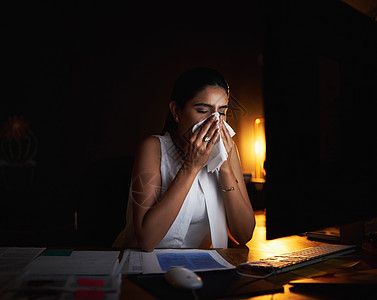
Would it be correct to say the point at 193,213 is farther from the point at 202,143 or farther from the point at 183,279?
the point at 183,279

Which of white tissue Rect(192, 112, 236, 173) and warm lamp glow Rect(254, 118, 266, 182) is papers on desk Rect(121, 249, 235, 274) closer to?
white tissue Rect(192, 112, 236, 173)

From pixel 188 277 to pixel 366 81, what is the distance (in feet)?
2.09

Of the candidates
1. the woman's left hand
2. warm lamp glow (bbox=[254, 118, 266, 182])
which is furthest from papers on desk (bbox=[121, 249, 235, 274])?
warm lamp glow (bbox=[254, 118, 266, 182])

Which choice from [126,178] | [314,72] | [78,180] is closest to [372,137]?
[314,72]

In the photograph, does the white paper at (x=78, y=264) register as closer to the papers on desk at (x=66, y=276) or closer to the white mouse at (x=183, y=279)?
the papers on desk at (x=66, y=276)

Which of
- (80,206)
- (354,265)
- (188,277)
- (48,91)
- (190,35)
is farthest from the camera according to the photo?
(190,35)

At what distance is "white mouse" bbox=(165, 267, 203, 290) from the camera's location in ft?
1.76

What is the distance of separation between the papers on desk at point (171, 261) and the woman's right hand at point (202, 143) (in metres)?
0.30

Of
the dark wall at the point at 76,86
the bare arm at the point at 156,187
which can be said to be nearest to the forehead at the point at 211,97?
the bare arm at the point at 156,187

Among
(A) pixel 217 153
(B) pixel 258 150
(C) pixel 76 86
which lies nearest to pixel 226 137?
(A) pixel 217 153

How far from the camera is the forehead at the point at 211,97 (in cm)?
108

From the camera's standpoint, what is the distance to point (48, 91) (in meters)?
2.66

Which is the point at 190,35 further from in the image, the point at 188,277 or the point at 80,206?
the point at 188,277

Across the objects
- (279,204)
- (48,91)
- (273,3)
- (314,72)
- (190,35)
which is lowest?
(279,204)
